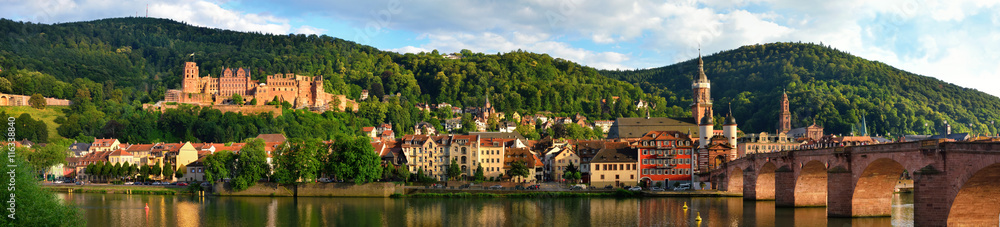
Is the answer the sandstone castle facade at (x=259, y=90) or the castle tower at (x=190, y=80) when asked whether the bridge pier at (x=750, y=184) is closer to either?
the sandstone castle facade at (x=259, y=90)

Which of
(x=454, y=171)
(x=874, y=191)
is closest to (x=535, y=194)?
(x=454, y=171)

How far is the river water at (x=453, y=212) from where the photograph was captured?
52.2 meters

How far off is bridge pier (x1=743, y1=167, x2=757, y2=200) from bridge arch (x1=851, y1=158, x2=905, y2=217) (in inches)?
708

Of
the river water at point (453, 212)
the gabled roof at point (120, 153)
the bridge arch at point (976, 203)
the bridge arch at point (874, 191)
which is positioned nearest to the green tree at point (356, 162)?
the river water at point (453, 212)

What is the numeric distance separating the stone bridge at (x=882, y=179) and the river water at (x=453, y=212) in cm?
116

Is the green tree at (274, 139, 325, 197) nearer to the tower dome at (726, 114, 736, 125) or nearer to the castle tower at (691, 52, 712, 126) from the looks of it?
the tower dome at (726, 114, 736, 125)

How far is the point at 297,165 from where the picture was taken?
75.8 metres

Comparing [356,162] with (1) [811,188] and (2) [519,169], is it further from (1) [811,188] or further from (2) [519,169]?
(1) [811,188]

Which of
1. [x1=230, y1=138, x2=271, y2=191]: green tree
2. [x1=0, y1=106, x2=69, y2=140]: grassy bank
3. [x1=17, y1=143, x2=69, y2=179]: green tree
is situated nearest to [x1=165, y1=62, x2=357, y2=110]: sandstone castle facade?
[x1=0, y1=106, x2=69, y2=140]: grassy bank

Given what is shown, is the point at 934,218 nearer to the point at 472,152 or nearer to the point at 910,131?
the point at 472,152

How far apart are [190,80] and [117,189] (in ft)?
269

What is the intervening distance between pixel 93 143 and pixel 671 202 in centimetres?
8686

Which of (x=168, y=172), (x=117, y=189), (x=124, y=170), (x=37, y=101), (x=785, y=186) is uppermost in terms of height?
(x=37, y=101)

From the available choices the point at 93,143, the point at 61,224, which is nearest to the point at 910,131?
the point at 93,143
